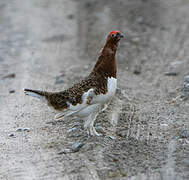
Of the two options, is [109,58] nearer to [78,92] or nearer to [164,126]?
[78,92]

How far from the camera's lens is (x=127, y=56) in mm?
10711

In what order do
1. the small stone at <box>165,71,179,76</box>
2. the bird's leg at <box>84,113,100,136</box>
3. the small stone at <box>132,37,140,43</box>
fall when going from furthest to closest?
1. the small stone at <box>132,37,140,43</box>
2. the small stone at <box>165,71,179,76</box>
3. the bird's leg at <box>84,113,100,136</box>

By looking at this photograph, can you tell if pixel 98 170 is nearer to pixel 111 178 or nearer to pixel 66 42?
pixel 111 178

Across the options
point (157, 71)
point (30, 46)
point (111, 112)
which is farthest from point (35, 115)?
point (30, 46)

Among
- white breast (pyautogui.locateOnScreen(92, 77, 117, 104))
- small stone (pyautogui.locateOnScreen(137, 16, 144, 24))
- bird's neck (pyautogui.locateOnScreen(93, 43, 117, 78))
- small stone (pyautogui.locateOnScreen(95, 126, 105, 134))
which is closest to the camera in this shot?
white breast (pyautogui.locateOnScreen(92, 77, 117, 104))

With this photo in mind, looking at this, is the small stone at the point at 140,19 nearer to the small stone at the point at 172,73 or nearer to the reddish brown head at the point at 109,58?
the small stone at the point at 172,73

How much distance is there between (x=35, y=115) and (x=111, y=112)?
134cm

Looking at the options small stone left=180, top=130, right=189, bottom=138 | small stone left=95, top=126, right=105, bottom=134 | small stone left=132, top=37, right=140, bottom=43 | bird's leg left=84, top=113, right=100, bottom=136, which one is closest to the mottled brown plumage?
bird's leg left=84, top=113, right=100, bottom=136

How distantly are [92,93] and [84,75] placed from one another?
3.84m

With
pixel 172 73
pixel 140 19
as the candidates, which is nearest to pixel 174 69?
pixel 172 73

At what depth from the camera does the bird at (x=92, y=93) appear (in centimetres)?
559

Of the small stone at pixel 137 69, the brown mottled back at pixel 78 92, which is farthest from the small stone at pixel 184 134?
the small stone at pixel 137 69

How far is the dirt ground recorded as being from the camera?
212 inches

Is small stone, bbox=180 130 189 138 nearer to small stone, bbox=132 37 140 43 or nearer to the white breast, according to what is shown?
the white breast
